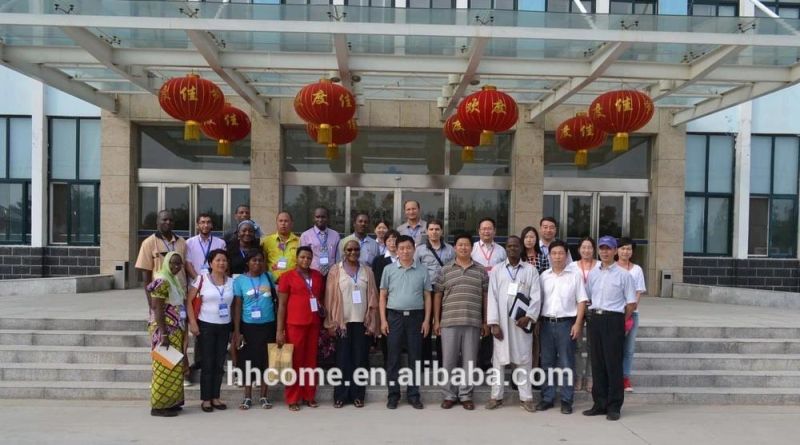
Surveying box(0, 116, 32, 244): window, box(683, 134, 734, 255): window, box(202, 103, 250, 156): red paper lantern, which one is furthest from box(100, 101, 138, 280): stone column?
box(683, 134, 734, 255): window

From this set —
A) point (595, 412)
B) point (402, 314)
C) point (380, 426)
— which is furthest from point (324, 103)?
point (595, 412)

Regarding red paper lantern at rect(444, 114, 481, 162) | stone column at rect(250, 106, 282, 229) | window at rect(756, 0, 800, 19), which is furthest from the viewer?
window at rect(756, 0, 800, 19)

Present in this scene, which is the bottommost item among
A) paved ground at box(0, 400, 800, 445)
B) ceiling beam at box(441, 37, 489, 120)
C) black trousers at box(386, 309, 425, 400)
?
paved ground at box(0, 400, 800, 445)

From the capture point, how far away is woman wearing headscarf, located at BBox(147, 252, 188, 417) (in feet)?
15.8

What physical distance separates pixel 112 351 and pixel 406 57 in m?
5.21

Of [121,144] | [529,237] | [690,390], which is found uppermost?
[121,144]

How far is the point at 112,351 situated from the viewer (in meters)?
6.11

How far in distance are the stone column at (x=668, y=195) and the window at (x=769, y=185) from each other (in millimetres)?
1872

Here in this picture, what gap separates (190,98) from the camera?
267 inches

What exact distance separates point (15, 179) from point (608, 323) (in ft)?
37.9

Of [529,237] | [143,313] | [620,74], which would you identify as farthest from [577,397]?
[143,313]

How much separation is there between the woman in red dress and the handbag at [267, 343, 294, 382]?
0.05 m

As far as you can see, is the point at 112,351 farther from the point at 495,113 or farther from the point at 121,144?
the point at 121,144

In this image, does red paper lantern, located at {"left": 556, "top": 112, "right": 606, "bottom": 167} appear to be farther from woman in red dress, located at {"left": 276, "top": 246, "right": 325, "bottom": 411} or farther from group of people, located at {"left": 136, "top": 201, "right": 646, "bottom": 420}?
woman in red dress, located at {"left": 276, "top": 246, "right": 325, "bottom": 411}
